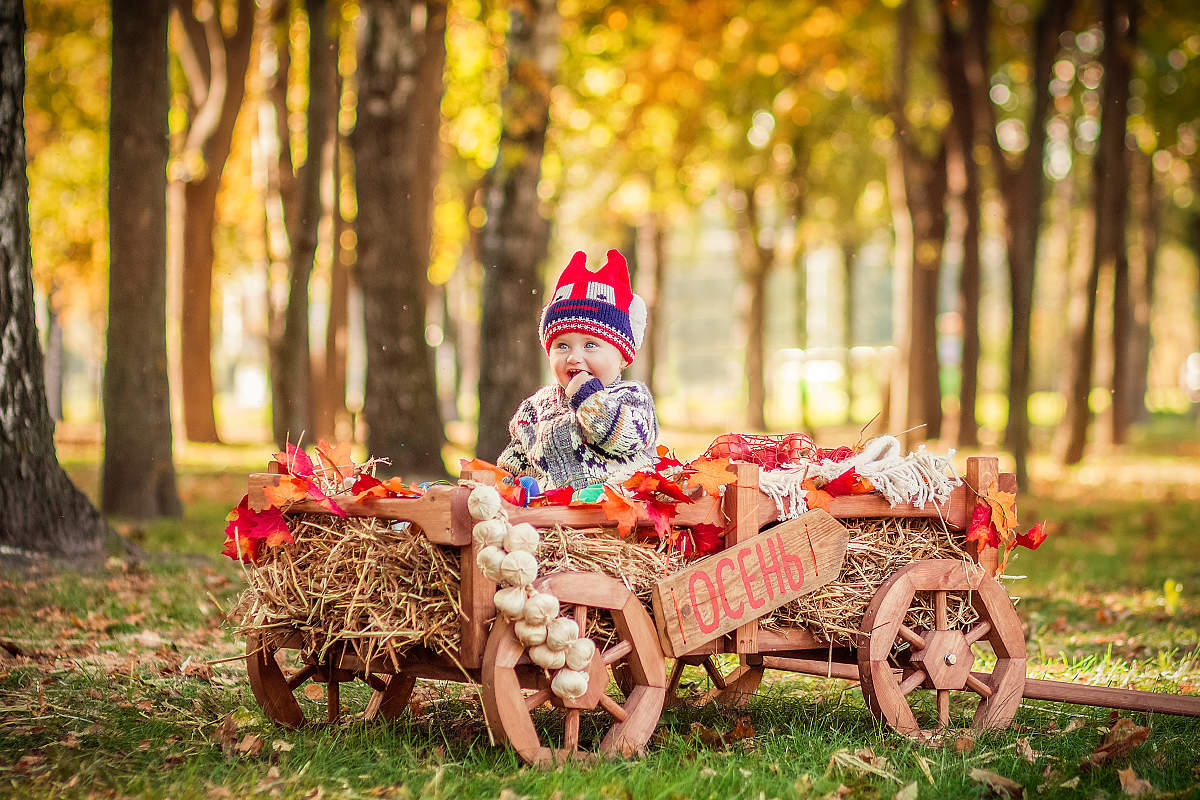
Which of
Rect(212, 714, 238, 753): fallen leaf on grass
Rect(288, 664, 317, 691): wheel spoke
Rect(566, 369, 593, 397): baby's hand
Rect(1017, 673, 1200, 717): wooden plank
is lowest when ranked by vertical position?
Rect(212, 714, 238, 753): fallen leaf on grass

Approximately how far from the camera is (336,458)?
4000 mm

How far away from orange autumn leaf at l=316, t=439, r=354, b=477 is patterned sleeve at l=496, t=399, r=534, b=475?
0.59 metres

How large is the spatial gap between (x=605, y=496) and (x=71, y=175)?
23465 millimetres

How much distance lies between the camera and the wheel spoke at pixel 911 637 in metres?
4.02

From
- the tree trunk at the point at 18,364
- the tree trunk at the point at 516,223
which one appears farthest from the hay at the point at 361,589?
the tree trunk at the point at 516,223

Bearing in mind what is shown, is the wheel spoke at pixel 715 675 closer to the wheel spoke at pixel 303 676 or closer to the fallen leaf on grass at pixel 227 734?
the wheel spoke at pixel 303 676

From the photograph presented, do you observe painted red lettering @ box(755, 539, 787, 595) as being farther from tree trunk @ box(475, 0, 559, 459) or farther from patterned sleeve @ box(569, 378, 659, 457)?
tree trunk @ box(475, 0, 559, 459)

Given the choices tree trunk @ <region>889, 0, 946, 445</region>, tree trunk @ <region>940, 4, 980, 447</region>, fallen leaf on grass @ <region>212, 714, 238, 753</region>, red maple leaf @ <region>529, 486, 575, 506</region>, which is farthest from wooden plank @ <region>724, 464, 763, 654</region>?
tree trunk @ <region>940, 4, 980, 447</region>

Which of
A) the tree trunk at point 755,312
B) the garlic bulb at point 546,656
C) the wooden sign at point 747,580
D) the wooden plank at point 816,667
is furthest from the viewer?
the tree trunk at point 755,312

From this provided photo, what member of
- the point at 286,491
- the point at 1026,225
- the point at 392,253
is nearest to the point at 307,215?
the point at 392,253

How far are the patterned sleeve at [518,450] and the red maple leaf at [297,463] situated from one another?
0.80 metres

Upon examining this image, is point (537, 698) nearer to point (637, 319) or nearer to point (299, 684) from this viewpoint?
point (299, 684)

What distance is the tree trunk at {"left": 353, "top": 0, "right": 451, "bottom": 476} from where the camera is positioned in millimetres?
10430

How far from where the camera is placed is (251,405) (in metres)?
43.5
